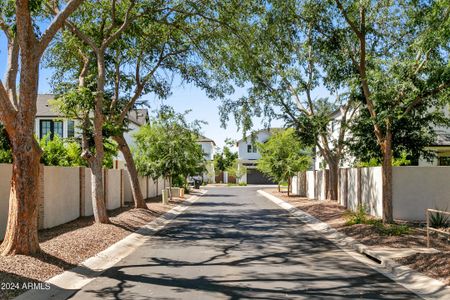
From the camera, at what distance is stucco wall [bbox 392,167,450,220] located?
56.5ft

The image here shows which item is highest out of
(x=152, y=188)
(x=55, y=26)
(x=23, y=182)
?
(x=55, y=26)

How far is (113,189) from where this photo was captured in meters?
23.4

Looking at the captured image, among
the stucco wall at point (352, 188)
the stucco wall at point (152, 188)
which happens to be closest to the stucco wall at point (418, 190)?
the stucco wall at point (352, 188)

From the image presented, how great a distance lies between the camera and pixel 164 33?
19.7 meters

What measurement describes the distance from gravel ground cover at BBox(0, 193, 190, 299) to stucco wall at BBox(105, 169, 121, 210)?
3.31 m

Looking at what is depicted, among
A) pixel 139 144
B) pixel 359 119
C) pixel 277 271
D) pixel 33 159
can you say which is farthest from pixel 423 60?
pixel 139 144

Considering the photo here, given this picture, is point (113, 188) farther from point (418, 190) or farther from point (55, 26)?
point (418, 190)

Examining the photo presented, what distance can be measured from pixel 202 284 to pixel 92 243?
5078 mm

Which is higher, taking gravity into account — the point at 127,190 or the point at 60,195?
the point at 60,195

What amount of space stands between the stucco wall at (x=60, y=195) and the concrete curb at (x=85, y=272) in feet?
8.54

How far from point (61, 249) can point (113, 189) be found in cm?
1243

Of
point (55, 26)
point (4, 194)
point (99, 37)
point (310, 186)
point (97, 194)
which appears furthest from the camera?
point (310, 186)

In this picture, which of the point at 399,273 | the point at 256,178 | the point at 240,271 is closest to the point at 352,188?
the point at 399,273

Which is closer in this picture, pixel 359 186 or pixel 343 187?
pixel 359 186
